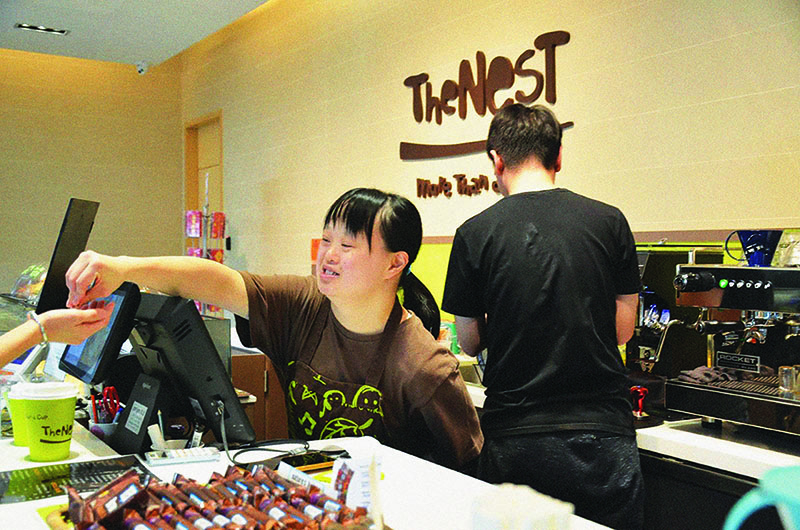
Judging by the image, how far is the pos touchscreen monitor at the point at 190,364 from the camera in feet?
5.61

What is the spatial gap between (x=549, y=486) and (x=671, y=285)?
944 millimetres

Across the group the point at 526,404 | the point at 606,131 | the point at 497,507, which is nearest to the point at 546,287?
the point at 526,404

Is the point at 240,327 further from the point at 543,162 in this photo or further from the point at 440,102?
the point at 440,102

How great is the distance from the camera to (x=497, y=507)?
76cm

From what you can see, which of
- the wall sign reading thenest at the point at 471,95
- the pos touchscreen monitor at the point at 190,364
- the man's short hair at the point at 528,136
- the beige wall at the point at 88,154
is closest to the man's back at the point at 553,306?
the man's short hair at the point at 528,136

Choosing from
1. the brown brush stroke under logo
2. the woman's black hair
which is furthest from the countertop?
the brown brush stroke under logo

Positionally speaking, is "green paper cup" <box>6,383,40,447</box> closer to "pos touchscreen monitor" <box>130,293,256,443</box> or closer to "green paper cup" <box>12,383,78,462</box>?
"green paper cup" <box>12,383,78,462</box>

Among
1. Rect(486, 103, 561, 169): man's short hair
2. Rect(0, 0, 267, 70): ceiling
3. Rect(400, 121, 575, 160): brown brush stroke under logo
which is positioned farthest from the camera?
Rect(0, 0, 267, 70): ceiling

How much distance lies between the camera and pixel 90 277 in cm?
167

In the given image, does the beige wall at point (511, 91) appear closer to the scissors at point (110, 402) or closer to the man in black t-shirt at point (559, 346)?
the man in black t-shirt at point (559, 346)

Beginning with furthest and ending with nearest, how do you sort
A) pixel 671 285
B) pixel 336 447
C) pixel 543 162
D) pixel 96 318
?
1. pixel 671 285
2. pixel 543 162
3. pixel 336 447
4. pixel 96 318

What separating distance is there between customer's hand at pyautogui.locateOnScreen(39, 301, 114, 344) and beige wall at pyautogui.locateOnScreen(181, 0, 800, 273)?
219cm

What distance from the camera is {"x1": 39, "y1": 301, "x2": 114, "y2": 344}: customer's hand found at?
1.56m

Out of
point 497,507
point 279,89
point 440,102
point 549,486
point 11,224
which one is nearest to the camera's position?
point 497,507
